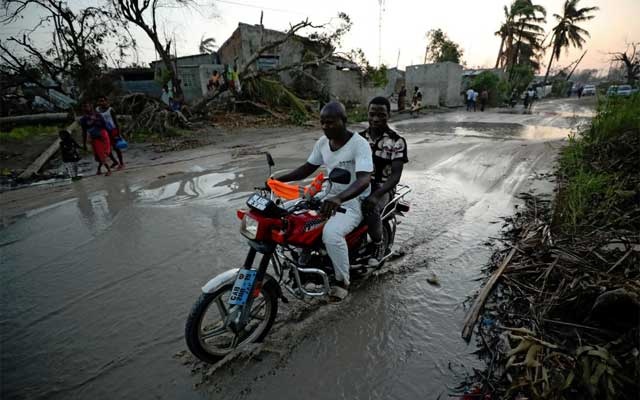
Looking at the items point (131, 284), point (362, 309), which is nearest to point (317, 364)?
point (362, 309)

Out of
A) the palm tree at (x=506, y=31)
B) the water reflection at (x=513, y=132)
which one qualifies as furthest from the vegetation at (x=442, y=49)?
the water reflection at (x=513, y=132)

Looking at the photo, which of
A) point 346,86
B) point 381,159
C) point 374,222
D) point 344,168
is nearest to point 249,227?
point 344,168

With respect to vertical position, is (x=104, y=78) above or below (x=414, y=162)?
above

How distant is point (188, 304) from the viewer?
9.92ft

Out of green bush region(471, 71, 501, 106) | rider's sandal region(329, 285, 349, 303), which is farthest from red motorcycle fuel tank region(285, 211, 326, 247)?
green bush region(471, 71, 501, 106)

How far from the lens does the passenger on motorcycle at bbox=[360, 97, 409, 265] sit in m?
3.06

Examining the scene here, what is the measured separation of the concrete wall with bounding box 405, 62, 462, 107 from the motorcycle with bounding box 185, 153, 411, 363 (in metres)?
26.3

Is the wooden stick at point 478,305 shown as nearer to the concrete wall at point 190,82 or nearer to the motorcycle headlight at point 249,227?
the motorcycle headlight at point 249,227

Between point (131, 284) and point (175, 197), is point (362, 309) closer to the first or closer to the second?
point (131, 284)

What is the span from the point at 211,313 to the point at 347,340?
124cm

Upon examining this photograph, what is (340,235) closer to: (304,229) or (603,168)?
(304,229)

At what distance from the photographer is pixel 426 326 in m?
2.74

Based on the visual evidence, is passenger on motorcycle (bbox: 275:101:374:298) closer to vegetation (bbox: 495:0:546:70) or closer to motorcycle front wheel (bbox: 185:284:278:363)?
motorcycle front wheel (bbox: 185:284:278:363)

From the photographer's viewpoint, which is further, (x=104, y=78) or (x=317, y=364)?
(x=104, y=78)
